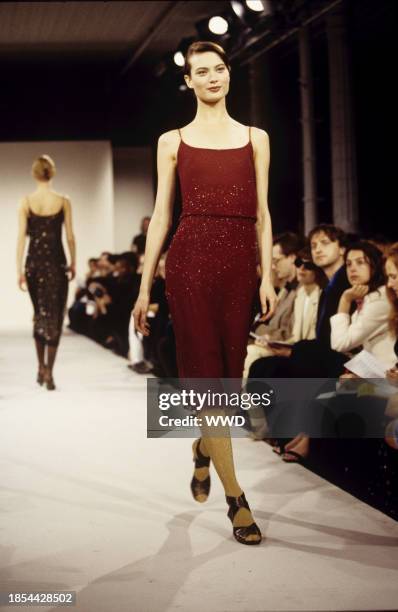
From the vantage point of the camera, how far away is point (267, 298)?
2.51 m

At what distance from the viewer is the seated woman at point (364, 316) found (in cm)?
351

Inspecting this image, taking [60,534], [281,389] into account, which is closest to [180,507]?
[60,534]

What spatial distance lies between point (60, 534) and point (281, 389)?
1422 mm

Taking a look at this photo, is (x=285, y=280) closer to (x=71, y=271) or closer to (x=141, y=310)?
(x=71, y=271)

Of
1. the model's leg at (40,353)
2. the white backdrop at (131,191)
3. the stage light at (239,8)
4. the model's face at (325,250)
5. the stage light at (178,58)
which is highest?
the stage light at (239,8)

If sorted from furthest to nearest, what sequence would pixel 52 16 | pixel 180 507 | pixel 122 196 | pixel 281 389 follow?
1. pixel 122 196
2. pixel 52 16
3. pixel 281 389
4. pixel 180 507

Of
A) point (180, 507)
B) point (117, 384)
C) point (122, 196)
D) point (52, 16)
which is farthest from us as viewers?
point (122, 196)

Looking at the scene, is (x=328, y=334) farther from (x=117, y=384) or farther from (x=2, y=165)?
(x=2, y=165)

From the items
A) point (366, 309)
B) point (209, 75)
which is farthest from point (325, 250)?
point (209, 75)

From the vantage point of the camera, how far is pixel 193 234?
248 cm

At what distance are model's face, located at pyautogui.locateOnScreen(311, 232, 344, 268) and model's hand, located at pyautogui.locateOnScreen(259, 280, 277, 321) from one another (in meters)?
1.58

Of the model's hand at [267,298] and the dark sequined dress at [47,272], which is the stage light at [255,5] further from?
the model's hand at [267,298]

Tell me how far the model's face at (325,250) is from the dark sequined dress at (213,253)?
5.23 feet

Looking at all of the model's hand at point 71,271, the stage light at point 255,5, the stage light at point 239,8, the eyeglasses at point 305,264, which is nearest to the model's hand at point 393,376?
the eyeglasses at point 305,264
